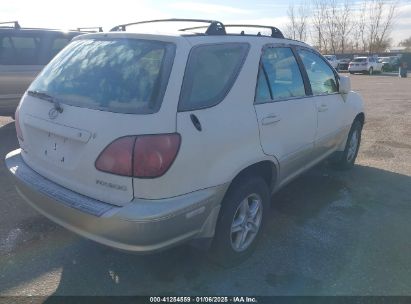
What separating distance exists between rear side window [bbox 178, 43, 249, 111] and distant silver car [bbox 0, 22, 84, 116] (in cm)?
529

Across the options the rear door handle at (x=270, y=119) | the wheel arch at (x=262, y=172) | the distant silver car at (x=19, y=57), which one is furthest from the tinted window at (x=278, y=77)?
the distant silver car at (x=19, y=57)

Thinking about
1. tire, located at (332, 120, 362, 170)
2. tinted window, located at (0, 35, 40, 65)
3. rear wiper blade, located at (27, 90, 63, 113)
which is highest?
tinted window, located at (0, 35, 40, 65)

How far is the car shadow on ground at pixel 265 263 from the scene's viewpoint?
2.80 meters

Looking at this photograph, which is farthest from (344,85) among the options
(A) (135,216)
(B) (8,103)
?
Result: (B) (8,103)

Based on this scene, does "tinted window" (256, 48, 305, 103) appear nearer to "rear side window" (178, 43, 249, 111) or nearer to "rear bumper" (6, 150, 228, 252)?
"rear side window" (178, 43, 249, 111)

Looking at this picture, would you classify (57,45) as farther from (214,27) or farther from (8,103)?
(214,27)

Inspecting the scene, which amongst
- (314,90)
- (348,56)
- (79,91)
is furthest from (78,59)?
(348,56)

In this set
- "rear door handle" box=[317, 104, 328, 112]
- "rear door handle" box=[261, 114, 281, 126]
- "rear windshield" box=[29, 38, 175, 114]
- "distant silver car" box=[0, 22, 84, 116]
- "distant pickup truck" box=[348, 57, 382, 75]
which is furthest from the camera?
"distant pickup truck" box=[348, 57, 382, 75]

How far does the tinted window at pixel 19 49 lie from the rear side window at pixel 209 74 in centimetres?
539

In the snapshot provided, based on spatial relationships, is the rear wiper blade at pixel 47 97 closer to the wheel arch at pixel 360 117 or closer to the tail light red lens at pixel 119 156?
the tail light red lens at pixel 119 156

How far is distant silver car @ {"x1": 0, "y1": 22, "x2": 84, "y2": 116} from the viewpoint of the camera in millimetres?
6719

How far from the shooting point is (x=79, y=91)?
8.68ft

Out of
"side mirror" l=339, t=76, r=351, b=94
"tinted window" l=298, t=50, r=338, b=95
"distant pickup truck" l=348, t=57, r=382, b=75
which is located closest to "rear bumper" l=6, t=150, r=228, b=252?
"tinted window" l=298, t=50, r=338, b=95

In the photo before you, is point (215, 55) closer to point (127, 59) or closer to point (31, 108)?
point (127, 59)
